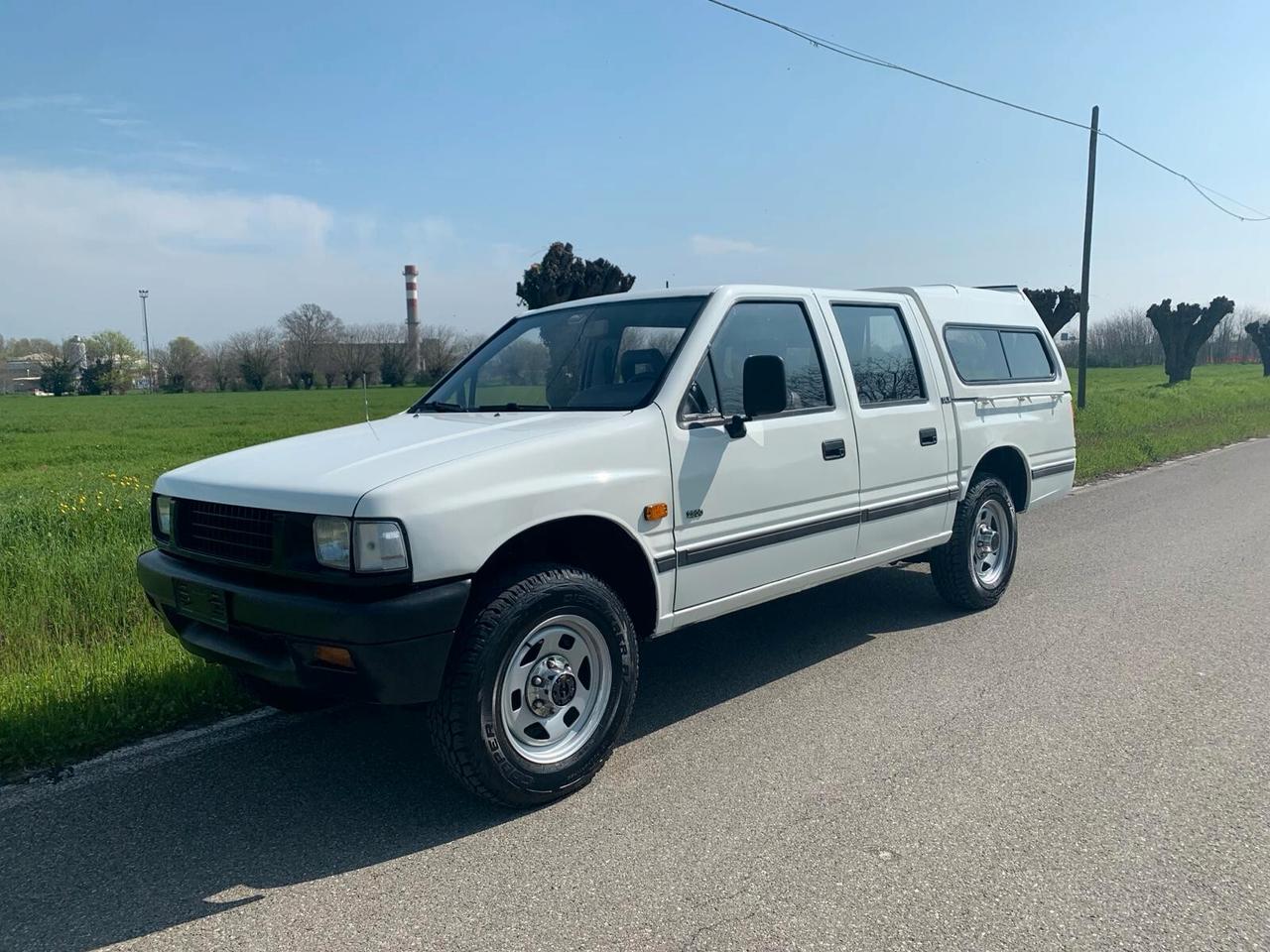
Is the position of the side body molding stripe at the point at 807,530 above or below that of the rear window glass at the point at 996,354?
below

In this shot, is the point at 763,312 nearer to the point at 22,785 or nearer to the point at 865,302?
the point at 865,302

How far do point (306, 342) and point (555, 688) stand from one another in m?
75.4

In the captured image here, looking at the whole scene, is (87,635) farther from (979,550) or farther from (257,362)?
(257,362)

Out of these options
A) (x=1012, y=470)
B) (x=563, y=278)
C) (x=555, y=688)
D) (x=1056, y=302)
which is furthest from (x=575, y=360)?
(x=1056, y=302)

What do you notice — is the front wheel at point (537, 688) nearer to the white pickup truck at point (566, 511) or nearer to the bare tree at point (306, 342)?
the white pickup truck at point (566, 511)

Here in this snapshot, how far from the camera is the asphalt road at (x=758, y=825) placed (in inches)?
110

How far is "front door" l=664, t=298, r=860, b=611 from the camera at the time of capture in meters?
4.13

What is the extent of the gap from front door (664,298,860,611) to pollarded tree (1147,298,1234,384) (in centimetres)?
4320

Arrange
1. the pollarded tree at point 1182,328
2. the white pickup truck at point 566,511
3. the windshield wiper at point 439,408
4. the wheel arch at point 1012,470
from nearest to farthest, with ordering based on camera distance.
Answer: the white pickup truck at point 566,511 → the windshield wiper at point 439,408 → the wheel arch at point 1012,470 → the pollarded tree at point 1182,328

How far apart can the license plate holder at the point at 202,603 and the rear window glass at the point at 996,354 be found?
14.1ft

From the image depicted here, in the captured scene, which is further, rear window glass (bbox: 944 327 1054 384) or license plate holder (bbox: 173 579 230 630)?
rear window glass (bbox: 944 327 1054 384)

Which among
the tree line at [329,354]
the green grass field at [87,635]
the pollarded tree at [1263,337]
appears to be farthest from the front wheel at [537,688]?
the pollarded tree at [1263,337]

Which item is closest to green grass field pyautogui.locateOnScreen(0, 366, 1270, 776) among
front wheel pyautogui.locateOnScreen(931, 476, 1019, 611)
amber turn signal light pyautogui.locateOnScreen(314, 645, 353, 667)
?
amber turn signal light pyautogui.locateOnScreen(314, 645, 353, 667)

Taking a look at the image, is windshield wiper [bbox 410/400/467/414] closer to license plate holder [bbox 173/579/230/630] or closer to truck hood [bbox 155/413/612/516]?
truck hood [bbox 155/413/612/516]
